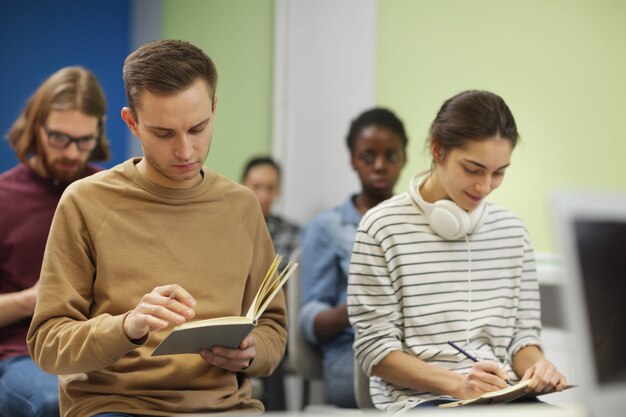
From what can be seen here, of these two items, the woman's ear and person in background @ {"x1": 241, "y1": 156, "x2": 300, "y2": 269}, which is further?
person in background @ {"x1": 241, "y1": 156, "x2": 300, "y2": 269}

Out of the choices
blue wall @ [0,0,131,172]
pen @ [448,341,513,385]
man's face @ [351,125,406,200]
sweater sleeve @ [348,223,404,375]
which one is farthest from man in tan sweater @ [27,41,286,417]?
blue wall @ [0,0,131,172]

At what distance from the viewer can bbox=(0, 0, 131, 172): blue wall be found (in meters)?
A: 3.59

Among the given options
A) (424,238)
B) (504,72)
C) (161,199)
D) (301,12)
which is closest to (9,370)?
(161,199)

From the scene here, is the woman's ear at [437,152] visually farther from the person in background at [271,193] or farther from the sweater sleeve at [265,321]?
the person in background at [271,193]

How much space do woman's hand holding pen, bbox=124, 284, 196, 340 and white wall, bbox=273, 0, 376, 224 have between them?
244cm

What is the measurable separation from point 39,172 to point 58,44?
169 cm

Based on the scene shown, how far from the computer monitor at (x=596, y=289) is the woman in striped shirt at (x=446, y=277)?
33.9 inches

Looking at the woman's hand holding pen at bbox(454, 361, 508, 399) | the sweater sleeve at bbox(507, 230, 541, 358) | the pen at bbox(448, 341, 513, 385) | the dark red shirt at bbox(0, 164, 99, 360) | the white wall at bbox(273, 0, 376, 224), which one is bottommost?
the woman's hand holding pen at bbox(454, 361, 508, 399)

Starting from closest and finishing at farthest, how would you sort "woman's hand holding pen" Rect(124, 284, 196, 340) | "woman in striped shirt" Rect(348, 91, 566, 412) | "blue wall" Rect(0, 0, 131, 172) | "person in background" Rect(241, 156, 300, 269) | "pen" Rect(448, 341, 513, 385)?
"woman's hand holding pen" Rect(124, 284, 196, 340) < "pen" Rect(448, 341, 513, 385) < "woman in striped shirt" Rect(348, 91, 566, 412) < "blue wall" Rect(0, 0, 131, 172) < "person in background" Rect(241, 156, 300, 269)

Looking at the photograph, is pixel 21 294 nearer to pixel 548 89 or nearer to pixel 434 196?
pixel 434 196

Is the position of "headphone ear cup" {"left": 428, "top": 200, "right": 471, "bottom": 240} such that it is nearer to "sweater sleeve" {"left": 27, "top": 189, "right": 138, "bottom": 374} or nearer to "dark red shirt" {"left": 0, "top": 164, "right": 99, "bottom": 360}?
"sweater sleeve" {"left": 27, "top": 189, "right": 138, "bottom": 374}

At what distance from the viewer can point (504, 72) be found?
10.2 feet

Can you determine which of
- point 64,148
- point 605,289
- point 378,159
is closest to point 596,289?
point 605,289

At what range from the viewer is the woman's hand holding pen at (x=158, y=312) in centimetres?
148
